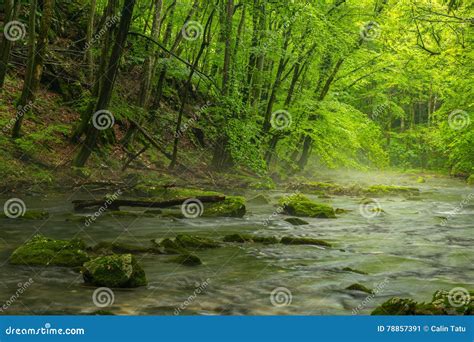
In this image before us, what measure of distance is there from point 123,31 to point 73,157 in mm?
3978

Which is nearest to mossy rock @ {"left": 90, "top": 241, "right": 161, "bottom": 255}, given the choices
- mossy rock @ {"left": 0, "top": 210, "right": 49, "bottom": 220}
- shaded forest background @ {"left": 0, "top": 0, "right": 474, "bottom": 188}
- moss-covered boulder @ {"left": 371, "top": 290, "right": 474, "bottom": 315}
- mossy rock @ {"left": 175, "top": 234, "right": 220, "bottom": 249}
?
mossy rock @ {"left": 175, "top": 234, "right": 220, "bottom": 249}

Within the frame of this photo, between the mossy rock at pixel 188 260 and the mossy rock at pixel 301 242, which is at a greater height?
the mossy rock at pixel 301 242

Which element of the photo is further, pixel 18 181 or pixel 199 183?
pixel 199 183

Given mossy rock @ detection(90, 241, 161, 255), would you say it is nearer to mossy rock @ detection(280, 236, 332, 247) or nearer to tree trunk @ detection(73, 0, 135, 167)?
mossy rock @ detection(280, 236, 332, 247)

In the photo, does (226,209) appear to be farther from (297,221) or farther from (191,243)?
(191,243)

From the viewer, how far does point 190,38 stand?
21.3 meters

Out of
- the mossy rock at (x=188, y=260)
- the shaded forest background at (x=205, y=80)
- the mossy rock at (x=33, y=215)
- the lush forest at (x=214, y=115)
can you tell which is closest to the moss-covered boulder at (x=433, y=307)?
the lush forest at (x=214, y=115)

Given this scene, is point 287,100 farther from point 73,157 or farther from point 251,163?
point 73,157

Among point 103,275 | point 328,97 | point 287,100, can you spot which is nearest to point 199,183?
point 287,100

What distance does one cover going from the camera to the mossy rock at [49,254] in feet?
22.9

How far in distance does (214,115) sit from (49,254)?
39.3ft

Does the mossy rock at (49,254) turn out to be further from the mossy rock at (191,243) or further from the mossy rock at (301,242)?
the mossy rock at (301,242)

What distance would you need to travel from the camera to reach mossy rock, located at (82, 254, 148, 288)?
6039 millimetres

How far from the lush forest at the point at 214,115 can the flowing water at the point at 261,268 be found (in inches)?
4.6
